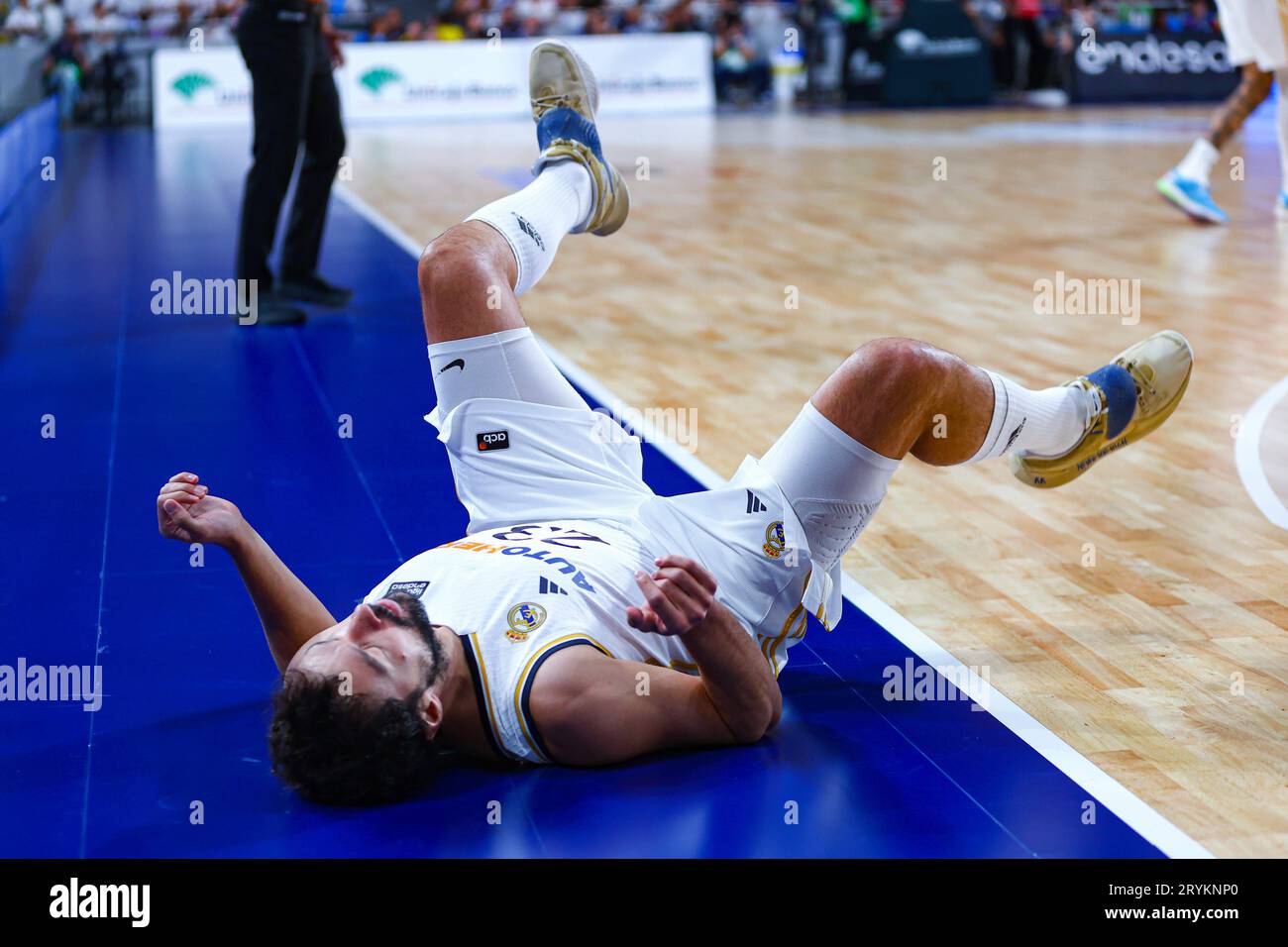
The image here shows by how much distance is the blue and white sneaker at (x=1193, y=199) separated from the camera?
314 inches

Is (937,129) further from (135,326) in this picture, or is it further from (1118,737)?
(1118,737)

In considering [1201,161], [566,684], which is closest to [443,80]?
[1201,161]

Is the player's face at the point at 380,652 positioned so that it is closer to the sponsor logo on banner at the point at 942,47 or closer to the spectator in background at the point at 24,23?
the spectator in background at the point at 24,23

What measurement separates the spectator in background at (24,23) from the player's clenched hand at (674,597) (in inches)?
618

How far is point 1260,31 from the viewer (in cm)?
717

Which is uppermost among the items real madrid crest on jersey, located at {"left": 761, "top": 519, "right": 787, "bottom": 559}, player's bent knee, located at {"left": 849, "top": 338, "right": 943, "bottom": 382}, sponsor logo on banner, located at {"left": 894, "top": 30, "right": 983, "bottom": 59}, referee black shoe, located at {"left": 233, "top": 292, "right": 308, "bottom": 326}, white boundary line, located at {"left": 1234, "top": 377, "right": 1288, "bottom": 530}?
sponsor logo on banner, located at {"left": 894, "top": 30, "right": 983, "bottom": 59}

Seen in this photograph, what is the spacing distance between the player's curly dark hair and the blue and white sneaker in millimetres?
6747

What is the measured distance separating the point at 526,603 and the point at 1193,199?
21.6 feet

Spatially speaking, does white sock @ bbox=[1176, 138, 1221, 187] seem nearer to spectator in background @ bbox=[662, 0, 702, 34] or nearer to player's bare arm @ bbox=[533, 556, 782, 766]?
player's bare arm @ bbox=[533, 556, 782, 766]

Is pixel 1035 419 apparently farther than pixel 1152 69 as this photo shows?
No

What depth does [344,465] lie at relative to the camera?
13.8ft

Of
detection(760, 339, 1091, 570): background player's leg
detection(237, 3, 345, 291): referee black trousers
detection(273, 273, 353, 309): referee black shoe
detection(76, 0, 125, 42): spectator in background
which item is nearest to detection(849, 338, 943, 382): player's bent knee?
detection(760, 339, 1091, 570): background player's leg

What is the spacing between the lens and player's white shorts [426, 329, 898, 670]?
2580 millimetres

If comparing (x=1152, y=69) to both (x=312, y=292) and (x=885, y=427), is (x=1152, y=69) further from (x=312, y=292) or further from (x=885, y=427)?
(x=885, y=427)
